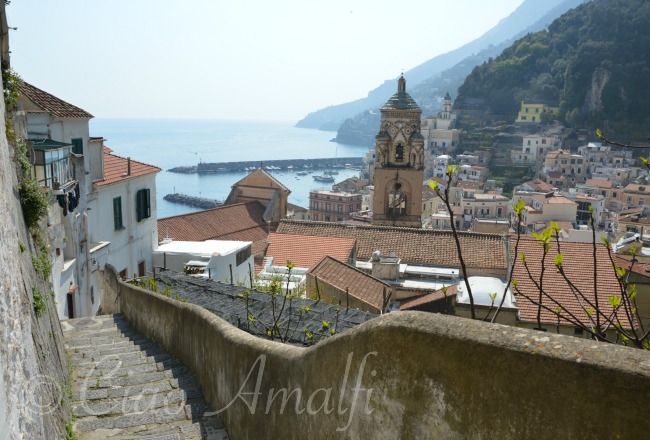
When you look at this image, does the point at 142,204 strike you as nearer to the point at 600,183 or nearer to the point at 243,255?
the point at 243,255

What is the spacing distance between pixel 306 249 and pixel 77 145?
34.6 ft

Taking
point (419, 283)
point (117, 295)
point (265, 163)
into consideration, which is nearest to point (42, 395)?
point (117, 295)

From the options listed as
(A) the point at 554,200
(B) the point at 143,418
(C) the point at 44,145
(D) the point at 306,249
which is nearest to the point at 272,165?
(A) the point at 554,200

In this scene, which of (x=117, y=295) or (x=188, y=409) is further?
(x=117, y=295)

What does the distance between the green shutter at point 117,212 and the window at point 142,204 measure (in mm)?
883

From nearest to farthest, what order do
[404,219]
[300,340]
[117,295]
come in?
[300,340]
[117,295]
[404,219]

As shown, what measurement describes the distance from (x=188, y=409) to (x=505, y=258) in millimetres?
18646

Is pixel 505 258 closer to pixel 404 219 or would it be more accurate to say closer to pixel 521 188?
pixel 404 219

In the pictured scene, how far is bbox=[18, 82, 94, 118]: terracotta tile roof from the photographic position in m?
14.2

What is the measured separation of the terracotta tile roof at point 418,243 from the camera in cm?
2286

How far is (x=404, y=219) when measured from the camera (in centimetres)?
3481

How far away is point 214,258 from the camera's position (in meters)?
17.0

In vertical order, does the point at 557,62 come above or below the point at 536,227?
above

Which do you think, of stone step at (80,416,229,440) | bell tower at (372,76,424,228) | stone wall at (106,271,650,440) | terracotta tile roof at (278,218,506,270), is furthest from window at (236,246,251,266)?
bell tower at (372,76,424,228)
